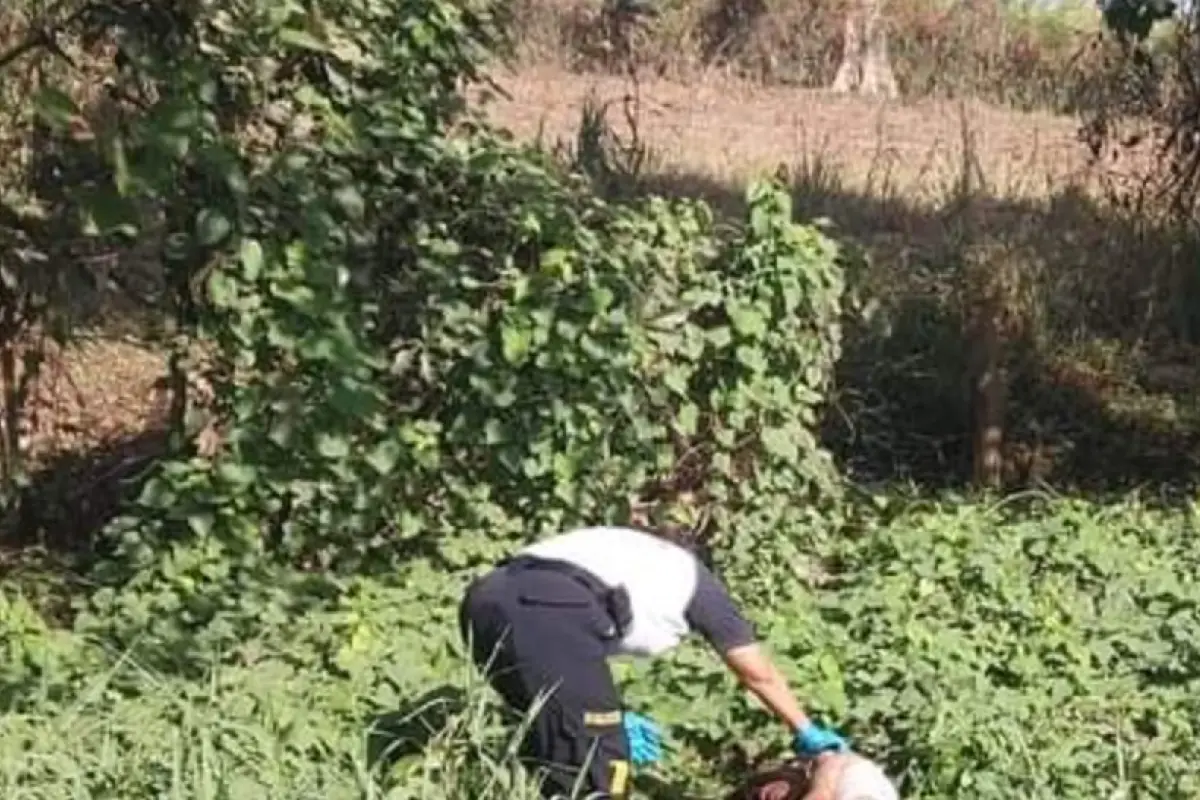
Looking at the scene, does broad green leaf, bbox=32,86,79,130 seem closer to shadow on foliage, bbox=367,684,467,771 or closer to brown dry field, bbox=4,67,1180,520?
shadow on foliage, bbox=367,684,467,771

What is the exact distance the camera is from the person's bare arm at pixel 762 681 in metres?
5.55

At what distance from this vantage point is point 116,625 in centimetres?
685

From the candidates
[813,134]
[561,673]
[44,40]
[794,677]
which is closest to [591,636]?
[561,673]

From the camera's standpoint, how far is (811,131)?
587 inches

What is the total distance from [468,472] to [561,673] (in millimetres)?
2290

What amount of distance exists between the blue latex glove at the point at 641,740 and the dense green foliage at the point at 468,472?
203 mm

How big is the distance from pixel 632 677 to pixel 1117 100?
6340mm

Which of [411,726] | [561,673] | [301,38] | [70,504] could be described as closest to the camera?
[561,673]

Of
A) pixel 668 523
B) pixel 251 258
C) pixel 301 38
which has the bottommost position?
pixel 668 523

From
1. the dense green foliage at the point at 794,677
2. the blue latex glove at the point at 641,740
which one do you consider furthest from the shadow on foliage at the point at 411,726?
the blue latex glove at the point at 641,740

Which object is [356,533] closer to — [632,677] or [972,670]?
[632,677]

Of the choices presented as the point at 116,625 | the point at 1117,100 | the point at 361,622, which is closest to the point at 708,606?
the point at 361,622

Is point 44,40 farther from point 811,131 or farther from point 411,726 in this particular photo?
point 811,131

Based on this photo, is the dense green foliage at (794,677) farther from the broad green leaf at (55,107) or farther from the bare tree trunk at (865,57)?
the bare tree trunk at (865,57)
